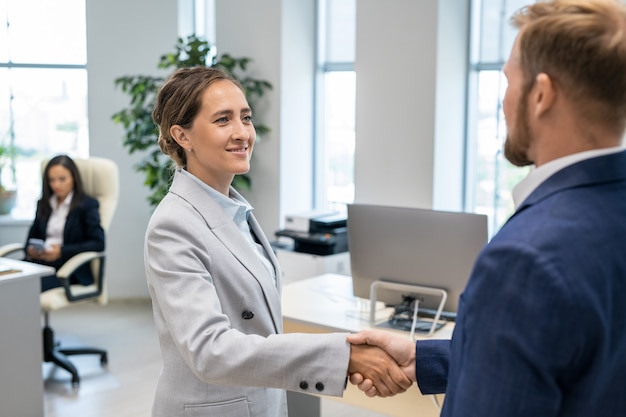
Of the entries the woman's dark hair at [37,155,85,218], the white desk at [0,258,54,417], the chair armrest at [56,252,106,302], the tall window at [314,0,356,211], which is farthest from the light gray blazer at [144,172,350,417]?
the tall window at [314,0,356,211]

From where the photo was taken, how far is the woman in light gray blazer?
4.90 feet

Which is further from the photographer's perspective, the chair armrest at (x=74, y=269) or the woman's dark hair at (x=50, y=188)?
the woman's dark hair at (x=50, y=188)

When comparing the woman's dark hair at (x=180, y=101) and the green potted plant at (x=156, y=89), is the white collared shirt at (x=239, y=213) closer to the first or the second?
the woman's dark hair at (x=180, y=101)

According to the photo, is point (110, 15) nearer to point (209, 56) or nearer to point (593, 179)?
point (209, 56)

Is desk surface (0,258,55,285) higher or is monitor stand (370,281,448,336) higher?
monitor stand (370,281,448,336)

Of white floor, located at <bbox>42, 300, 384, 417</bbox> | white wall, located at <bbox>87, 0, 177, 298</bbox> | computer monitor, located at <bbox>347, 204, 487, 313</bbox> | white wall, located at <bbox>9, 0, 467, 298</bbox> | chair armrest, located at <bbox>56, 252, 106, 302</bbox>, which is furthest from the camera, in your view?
white wall, located at <bbox>87, 0, 177, 298</bbox>

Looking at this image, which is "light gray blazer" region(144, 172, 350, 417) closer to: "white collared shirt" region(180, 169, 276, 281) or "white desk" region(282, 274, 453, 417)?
"white collared shirt" region(180, 169, 276, 281)

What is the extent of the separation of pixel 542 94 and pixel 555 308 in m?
0.29

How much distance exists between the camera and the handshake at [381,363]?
62.6 inches

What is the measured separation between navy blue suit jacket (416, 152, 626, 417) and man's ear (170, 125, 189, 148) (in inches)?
39.9

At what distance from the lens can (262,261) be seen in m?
1.77

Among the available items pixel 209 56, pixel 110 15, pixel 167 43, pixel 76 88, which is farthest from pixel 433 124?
pixel 76 88

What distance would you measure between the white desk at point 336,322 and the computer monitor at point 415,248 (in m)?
0.14

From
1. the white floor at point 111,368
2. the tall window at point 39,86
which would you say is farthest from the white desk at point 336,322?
the tall window at point 39,86
